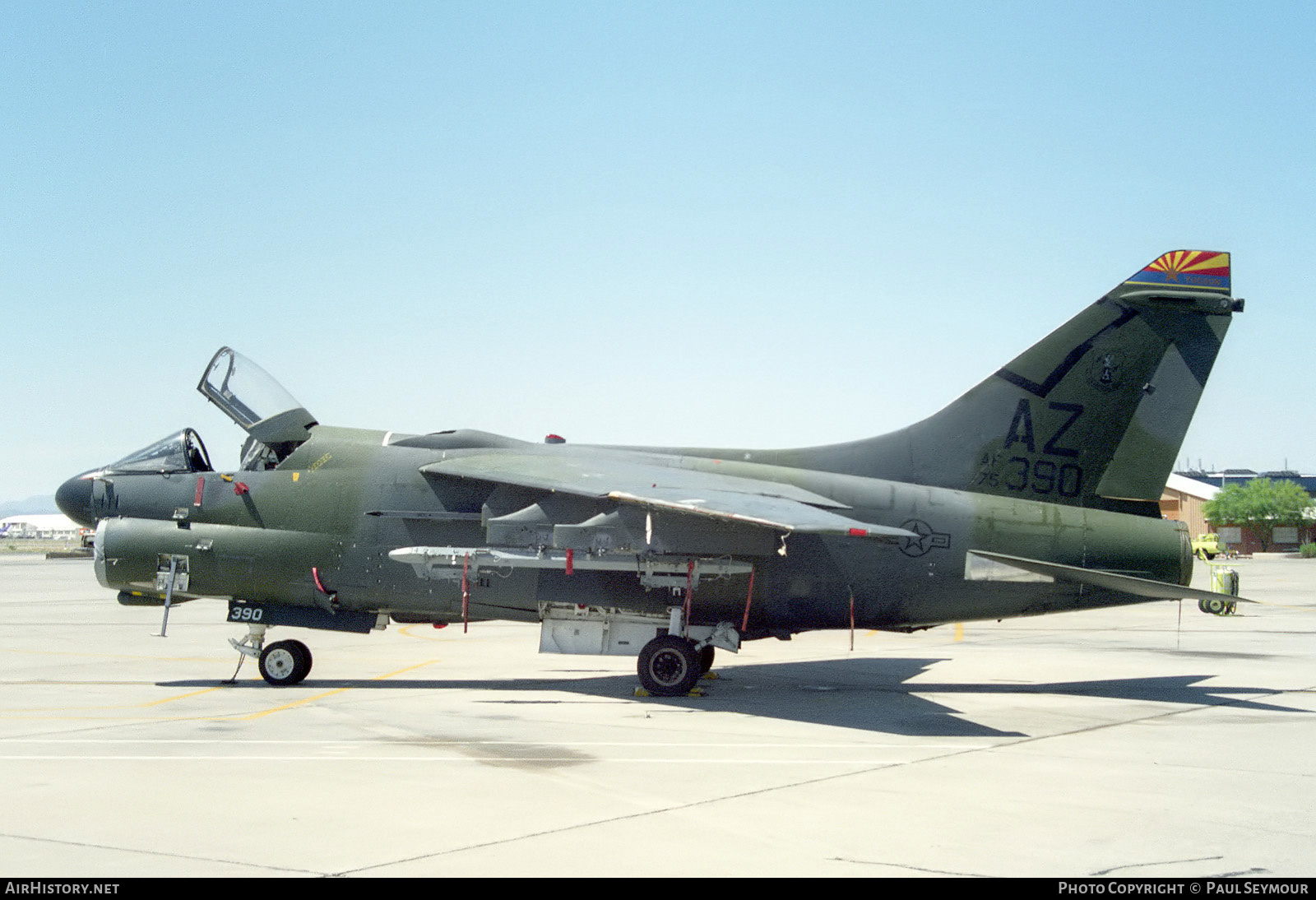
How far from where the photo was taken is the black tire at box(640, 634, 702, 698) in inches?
555

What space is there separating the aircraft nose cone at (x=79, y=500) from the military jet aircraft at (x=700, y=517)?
0.04m

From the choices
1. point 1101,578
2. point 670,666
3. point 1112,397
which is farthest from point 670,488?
point 1112,397

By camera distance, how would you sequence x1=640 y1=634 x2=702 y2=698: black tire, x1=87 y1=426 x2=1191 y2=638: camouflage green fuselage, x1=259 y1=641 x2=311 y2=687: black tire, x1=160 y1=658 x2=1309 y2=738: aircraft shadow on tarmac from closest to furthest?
x1=160 y1=658 x2=1309 y2=738: aircraft shadow on tarmac
x1=640 y1=634 x2=702 y2=698: black tire
x1=87 y1=426 x2=1191 y2=638: camouflage green fuselage
x1=259 y1=641 x2=311 y2=687: black tire

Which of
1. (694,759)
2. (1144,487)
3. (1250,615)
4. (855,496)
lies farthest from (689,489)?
(1250,615)

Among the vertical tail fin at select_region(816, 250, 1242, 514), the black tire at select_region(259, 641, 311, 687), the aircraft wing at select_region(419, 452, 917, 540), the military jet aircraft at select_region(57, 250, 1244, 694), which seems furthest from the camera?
the vertical tail fin at select_region(816, 250, 1242, 514)

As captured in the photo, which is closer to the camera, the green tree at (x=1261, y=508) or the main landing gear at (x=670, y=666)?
the main landing gear at (x=670, y=666)

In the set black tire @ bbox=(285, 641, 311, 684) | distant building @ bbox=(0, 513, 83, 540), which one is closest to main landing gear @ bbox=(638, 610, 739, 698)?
black tire @ bbox=(285, 641, 311, 684)

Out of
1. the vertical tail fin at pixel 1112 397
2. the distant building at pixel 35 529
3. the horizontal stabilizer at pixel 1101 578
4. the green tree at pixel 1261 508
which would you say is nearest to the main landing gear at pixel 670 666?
the horizontal stabilizer at pixel 1101 578

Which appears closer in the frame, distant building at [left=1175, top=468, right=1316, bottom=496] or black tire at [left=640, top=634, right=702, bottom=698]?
black tire at [left=640, top=634, right=702, bottom=698]

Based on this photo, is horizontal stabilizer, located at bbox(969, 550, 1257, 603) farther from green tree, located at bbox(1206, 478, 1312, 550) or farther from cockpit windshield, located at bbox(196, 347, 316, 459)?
green tree, located at bbox(1206, 478, 1312, 550)

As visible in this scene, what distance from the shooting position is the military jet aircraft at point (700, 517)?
46.9 ft

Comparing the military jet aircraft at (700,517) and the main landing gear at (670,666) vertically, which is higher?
the military jet aircraft at (700,517)

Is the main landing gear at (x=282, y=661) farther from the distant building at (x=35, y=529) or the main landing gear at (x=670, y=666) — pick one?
the distant building at (x=35, y=529)

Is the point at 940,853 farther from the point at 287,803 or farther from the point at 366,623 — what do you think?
the point at 366,623
